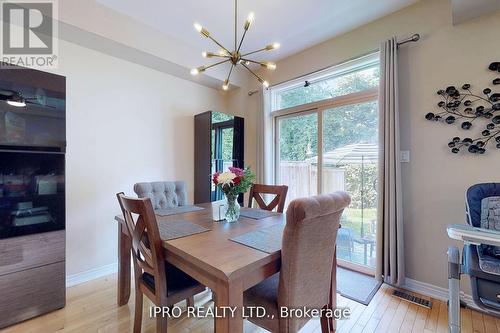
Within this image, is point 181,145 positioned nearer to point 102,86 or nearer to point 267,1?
point 102,86

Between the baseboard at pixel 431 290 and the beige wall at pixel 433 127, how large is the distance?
4 cm

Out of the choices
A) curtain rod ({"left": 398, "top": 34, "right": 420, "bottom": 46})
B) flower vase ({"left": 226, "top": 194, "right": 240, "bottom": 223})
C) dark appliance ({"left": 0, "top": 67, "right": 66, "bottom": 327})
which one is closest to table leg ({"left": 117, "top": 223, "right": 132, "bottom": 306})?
dark appliance ({"left": 0, "top": 67, "right": 66, "bottom": 327})

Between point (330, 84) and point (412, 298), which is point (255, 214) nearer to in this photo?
point (412, 298)

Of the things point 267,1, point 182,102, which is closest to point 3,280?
point 182,102

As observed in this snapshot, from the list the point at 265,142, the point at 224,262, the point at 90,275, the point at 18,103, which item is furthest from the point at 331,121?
the point at 90,275

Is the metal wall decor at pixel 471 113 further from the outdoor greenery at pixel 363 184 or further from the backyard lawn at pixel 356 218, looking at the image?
the backyard lawn at pixel 356 218

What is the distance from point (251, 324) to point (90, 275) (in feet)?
6.18

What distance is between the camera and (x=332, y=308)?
5.19 feet

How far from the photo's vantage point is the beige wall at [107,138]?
2.38 meters

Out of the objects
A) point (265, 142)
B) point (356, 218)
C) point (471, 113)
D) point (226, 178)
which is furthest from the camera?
point (265, 142)

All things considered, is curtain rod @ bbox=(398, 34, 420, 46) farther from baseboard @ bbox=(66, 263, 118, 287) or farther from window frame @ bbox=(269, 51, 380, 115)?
baseboard @ bbox=(66, 263, 118, 287)

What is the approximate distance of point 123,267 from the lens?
1941mm

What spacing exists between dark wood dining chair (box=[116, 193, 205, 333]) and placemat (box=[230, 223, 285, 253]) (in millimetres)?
445

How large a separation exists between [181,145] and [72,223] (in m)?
1.59
